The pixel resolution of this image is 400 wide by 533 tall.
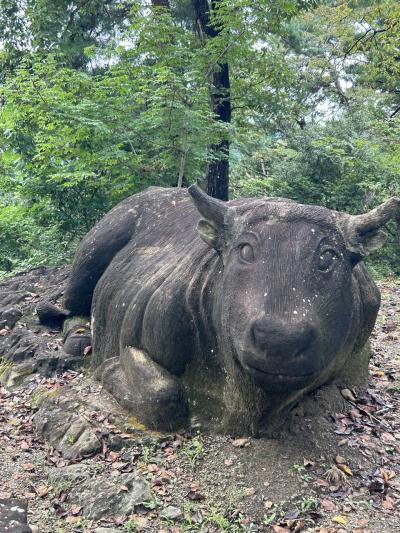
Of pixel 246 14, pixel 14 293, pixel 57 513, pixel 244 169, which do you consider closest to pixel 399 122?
pixel 244 169

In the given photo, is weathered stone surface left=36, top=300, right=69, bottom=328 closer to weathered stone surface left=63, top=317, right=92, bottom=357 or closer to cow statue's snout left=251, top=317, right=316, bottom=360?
weathered stone surface left=63, top=317, right=92, bottom=357

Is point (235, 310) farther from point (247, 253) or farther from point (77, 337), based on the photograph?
point (77, 337)

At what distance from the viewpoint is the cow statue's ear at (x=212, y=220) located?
174 inches

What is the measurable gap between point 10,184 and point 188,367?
1011cm

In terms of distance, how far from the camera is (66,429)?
517 centimetres

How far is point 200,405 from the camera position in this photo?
191 inches

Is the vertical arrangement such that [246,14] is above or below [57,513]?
above

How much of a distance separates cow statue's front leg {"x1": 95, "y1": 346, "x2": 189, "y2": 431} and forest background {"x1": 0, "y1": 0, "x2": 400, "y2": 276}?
4903 mm

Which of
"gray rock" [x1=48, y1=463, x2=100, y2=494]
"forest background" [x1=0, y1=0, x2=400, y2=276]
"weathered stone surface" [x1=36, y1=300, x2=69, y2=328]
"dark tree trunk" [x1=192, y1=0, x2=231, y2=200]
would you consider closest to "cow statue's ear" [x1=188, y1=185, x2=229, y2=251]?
"gray rock" [x1=48, y1=463, x2=100, y2=494]

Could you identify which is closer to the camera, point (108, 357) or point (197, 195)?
point (197, 195)

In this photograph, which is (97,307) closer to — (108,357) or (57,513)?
(108,357)

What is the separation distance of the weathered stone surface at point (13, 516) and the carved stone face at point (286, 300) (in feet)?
5.48

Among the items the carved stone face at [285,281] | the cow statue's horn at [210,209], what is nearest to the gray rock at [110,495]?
the carved stone face at [285,281]

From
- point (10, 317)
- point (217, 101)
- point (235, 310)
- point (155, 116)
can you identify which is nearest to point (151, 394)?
point (235, 310)
